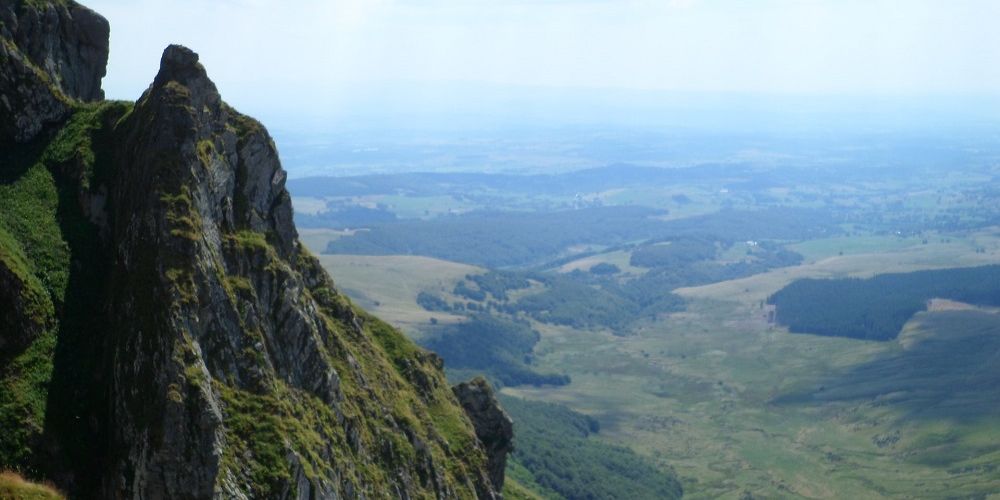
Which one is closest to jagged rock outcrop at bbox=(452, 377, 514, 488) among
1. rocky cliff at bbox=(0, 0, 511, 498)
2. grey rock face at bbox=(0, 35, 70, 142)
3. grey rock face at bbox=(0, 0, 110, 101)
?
rocky cliff at bbox=(0, 0, 511, 498)

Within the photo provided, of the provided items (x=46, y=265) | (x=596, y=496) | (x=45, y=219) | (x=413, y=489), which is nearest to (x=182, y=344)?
(x=46, y=265)

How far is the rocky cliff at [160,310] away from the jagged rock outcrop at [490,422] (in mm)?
13718

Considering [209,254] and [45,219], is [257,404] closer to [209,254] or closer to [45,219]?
[209,254]

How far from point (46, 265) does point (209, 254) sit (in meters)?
7.40

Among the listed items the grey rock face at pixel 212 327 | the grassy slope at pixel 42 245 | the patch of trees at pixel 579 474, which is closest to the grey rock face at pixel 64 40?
the grassy slope at pixel 42 245

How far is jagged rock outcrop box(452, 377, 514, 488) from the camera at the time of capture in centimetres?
8106

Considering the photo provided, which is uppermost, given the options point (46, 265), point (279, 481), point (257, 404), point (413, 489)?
point (46, 265)

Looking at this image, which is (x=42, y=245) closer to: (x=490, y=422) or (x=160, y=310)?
(x=160, y=310)

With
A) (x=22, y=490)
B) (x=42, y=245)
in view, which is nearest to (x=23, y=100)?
(x=42, y=245)

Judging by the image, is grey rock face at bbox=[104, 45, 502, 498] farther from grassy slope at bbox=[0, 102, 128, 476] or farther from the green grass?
the green grass

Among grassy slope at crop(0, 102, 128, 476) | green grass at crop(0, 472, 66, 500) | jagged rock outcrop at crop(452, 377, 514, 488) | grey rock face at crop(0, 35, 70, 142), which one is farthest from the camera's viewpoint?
jagged rock outcrop at crop(452, 377, 514, 488)

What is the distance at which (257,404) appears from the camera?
45.4 m

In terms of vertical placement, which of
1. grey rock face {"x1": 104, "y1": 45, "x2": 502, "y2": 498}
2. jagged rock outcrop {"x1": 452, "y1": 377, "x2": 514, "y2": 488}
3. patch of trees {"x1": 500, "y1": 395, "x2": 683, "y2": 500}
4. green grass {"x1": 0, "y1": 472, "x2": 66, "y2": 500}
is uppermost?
grey rock face {"x1": 104, "y1": 45, "x2": 502, "y2": 498}

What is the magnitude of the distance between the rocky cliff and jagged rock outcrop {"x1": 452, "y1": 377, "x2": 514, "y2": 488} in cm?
1372
